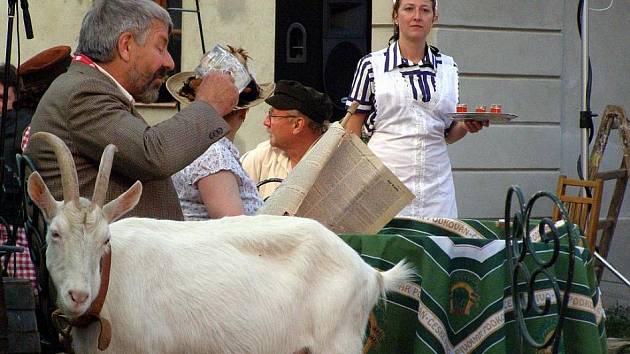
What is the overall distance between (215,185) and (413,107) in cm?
172

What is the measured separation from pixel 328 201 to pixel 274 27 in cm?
651

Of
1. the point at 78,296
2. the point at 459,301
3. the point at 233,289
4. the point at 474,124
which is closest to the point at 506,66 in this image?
the point at 474,124

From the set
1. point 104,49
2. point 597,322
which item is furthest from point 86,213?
point 597,322

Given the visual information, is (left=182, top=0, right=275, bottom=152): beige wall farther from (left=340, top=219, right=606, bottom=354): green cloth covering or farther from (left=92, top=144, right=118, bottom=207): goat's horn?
(left=92, top=144, right=118, bottom=207): goat's horn

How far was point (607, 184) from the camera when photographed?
34.8ft

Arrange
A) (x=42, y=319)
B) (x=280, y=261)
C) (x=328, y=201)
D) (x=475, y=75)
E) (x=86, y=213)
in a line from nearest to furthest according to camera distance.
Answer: (x=86, y=213)
(x=280, y=261)
(x=42, y=319)
(x=328, y=201)
(x=475, y=75)

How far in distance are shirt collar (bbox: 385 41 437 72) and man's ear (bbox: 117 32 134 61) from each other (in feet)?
7.46

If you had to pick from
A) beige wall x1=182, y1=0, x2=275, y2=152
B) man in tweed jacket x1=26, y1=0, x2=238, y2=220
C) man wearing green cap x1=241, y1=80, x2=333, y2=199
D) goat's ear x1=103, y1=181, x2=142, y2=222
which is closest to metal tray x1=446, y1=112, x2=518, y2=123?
man wearing green cap x1=241, y1=80, x2=333, y2=199

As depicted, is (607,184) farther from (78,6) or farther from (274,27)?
(78,6)

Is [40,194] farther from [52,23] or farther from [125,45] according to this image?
[52,23]

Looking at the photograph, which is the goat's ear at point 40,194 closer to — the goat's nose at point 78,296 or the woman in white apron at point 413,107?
the goat's nose at point 78,296

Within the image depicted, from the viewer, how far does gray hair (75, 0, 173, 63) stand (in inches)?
168

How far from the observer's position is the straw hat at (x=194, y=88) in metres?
5.04

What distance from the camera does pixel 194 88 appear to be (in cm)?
504
